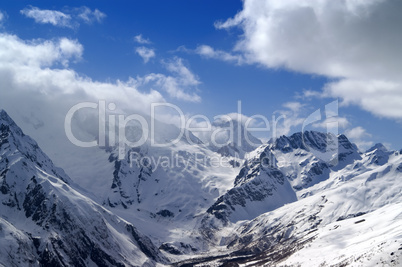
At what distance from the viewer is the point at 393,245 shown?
196 metres

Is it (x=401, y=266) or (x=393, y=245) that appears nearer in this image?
(x=401, y=266)

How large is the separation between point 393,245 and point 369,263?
15606 millimetres

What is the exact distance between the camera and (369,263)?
623ft

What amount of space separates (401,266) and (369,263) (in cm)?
1483

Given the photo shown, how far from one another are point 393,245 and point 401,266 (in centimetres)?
1970

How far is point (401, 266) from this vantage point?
582 feet

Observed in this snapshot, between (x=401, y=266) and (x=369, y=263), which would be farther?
(x=369, y=263)
